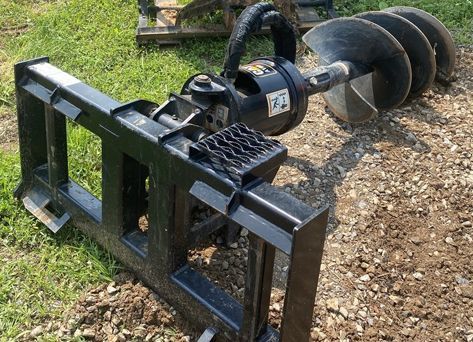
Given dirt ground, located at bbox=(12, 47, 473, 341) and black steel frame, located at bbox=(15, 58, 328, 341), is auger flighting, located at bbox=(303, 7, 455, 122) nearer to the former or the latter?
dirt ground, located at bbox=(12, 47, 473, 341)

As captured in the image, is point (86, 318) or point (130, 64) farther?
point (130, 64)

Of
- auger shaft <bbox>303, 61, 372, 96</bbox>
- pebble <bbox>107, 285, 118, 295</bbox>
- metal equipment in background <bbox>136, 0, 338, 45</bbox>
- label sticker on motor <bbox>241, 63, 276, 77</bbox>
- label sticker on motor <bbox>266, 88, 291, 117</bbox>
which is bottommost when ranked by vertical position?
pebble <bbox>107, 285, 118, 295</bbox>

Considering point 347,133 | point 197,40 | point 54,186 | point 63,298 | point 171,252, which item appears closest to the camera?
point 171,252

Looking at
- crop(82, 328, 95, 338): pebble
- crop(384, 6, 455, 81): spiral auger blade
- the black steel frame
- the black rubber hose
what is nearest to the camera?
the black steel frame

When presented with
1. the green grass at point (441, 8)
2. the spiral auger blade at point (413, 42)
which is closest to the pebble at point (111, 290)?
the spiral auger blade at point (413, 42)

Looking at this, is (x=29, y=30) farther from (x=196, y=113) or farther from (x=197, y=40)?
(x=196, y=113)

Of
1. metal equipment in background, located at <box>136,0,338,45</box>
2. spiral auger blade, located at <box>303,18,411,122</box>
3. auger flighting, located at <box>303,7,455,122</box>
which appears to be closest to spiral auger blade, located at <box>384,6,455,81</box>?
auger flighting, located at <box>303,7,455,122</box>

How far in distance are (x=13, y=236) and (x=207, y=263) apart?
3.11 ft

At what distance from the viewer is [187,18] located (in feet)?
16.5

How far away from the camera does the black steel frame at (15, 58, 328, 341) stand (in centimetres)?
196

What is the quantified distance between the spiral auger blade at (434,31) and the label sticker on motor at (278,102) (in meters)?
1.75

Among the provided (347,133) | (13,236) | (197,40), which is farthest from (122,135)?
(197,40)

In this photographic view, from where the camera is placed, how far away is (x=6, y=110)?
4062 millimetres

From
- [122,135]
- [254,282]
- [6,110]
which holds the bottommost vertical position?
[6,110]
